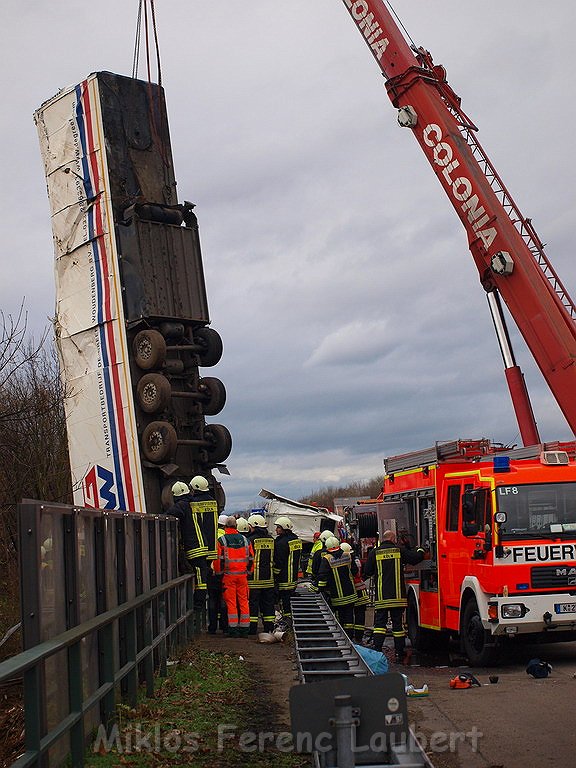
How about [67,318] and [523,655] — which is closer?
[523,655]

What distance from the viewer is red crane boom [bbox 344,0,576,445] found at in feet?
49.6

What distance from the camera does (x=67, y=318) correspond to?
757 inches

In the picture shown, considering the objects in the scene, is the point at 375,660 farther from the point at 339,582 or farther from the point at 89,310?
the point at 89,310

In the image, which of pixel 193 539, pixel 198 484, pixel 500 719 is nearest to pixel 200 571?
pixel 193 539

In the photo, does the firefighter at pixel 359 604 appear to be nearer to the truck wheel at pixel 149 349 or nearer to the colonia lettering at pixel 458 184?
the truck wheel at pixel 149 349

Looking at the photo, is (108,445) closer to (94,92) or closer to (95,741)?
(94,92)

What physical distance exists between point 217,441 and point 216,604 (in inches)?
161

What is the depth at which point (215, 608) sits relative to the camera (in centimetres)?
1591

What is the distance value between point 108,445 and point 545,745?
11995 mm

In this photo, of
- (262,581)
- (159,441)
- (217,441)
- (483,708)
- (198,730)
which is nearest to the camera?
(198,730)

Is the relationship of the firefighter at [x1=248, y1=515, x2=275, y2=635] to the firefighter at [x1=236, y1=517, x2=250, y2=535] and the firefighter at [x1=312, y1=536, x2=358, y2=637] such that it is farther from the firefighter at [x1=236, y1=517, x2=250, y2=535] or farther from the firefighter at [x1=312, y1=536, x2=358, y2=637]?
the firefighter at [x1=312, y1=536, x2=358, y2=637]

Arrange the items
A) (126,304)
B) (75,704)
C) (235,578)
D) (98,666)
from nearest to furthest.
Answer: (75,704) < (98,666) < (235,578) < (126,304)

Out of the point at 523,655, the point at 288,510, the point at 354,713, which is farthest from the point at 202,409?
the point at 288,510

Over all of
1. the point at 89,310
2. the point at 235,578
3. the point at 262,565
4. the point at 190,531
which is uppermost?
the point at 89,310
